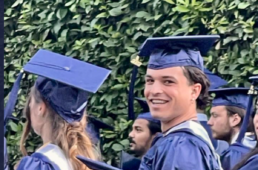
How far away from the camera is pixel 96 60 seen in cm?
550

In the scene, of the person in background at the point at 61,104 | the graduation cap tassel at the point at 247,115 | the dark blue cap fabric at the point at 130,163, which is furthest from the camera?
the dark blue cap fabric at the point at 130,163

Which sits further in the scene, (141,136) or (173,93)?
(141,136)

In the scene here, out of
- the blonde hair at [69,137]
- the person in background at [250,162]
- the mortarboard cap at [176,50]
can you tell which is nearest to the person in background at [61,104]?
the blonde hair at [69,137]

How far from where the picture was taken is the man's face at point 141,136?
4.69 metres

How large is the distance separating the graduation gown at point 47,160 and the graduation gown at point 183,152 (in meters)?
0.61

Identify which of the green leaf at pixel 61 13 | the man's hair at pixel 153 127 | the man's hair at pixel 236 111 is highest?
the green leaf at pixel 61 13

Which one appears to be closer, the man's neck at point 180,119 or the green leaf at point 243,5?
the man's neck at point 180,119

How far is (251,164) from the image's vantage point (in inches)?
141

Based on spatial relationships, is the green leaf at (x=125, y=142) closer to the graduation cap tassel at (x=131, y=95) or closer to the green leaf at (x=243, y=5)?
the graduation cap tassel at (x=131, y=95)

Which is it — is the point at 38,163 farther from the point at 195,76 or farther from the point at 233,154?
the point at 233,154

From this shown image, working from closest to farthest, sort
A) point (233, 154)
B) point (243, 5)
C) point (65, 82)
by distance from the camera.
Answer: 1. point (65, 82)
2. point (233, 154)
3. point (243, 5)

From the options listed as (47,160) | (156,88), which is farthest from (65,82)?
(156,88)

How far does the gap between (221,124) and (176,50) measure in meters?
1.33

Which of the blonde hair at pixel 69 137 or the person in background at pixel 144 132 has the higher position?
the blonde hair at pixel 69 137
